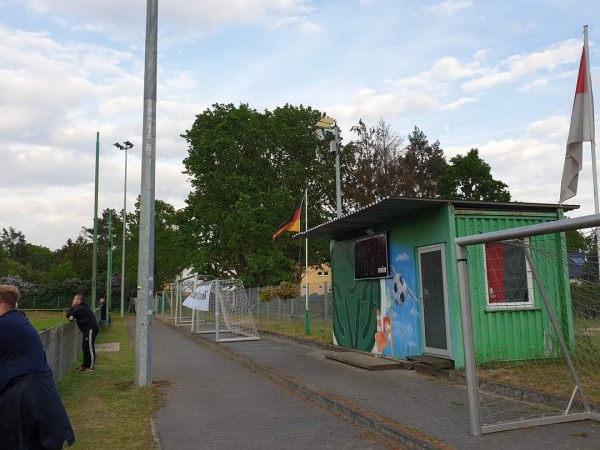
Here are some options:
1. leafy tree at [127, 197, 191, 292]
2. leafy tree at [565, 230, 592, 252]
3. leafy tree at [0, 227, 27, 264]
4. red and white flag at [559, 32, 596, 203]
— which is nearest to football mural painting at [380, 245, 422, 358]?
red and white flag at [559, 32, 596, 203]

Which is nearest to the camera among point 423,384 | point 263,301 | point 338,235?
point 423,384

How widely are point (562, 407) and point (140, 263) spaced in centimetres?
749

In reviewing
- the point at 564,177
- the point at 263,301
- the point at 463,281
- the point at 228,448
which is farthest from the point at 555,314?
the point at 263,301

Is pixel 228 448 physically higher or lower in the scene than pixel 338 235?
lower

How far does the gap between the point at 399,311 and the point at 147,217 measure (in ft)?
18.0

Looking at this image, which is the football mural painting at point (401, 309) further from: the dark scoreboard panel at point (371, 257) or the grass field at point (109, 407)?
the grass field at point (109, 407)

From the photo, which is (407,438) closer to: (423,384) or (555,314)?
(555,314)

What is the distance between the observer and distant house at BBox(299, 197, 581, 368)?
9.62m

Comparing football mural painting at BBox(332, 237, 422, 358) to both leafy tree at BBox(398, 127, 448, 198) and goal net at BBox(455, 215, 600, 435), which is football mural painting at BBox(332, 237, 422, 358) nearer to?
goal net at BBox(455, 215, 600, 435)

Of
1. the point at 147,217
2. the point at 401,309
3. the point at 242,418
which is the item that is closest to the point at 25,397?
the point at 242,418

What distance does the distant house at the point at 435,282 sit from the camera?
9625 millimetres

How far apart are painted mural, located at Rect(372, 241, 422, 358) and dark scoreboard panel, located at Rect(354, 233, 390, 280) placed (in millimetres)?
184

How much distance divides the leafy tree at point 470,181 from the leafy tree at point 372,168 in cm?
579

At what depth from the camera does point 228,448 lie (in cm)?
611
